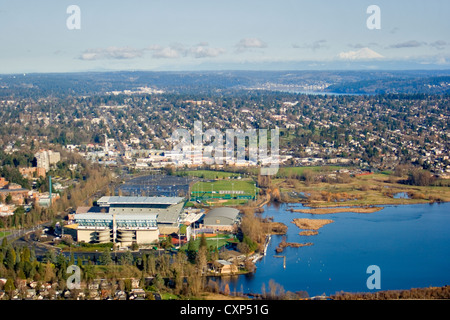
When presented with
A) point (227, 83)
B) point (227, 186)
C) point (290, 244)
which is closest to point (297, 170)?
point (227, 186)

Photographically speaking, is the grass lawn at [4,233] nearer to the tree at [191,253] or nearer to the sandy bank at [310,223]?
the tree at [191,253]

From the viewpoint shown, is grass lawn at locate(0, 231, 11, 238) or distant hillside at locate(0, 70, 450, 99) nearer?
grass lawn at locate(0, 231, 11, 238)

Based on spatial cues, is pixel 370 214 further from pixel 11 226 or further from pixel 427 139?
pixel 427 139

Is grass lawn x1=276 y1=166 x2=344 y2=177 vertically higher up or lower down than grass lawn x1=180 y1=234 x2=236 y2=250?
higher up

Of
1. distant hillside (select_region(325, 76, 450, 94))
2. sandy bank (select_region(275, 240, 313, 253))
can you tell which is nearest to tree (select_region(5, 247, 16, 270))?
sandy bank (select_region(275, 240, 313, 253))

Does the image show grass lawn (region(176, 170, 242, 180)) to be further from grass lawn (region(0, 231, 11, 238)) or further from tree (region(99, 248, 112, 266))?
tree (region(99, 248, 112, 266))

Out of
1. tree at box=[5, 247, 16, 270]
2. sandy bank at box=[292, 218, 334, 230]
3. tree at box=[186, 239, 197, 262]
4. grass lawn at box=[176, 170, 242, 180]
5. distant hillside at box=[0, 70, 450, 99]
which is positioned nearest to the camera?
tree at box=[5, 247, 16, 270]
